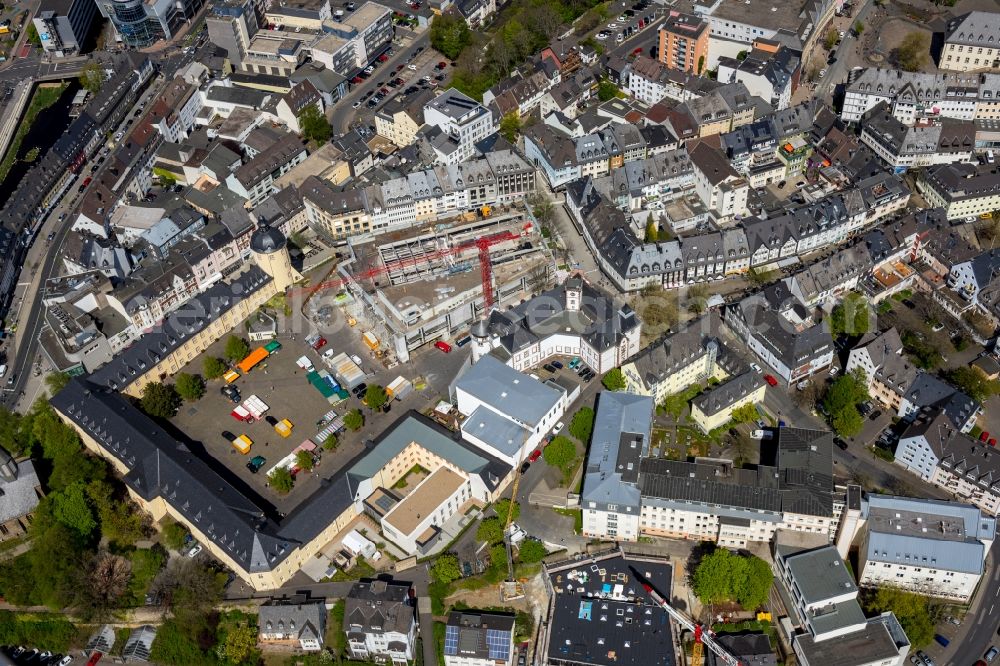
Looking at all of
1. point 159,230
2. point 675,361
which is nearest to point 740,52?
point 675,361

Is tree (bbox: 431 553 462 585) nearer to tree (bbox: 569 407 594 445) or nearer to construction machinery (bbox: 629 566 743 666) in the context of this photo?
construction machinery (bbox: 629 566 743 666)

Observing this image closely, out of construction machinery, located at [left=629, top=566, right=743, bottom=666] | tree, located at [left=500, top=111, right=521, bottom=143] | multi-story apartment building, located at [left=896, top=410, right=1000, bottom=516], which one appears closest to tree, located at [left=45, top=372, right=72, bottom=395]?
tree, located at [left=500, top=111, right=521, bottom=143]

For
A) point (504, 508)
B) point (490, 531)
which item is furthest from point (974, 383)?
point (490, 531)

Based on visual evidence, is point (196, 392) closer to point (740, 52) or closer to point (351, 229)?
point (351, 229)

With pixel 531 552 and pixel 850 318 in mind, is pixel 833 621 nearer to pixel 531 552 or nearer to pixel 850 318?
pixel 531 552

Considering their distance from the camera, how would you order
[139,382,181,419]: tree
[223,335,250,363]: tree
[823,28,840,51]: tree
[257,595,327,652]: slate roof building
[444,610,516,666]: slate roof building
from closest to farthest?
1. [444,610,516,666]: slate roof building
2. [257,595,327,652]: slate roof building
3. [139,382,181,419]: tree
4. [223,335,250,363]: tree
5. [823,28,840,51]: tree

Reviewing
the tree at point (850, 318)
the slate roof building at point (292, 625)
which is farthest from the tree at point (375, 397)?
the tree at point (850, 318)
